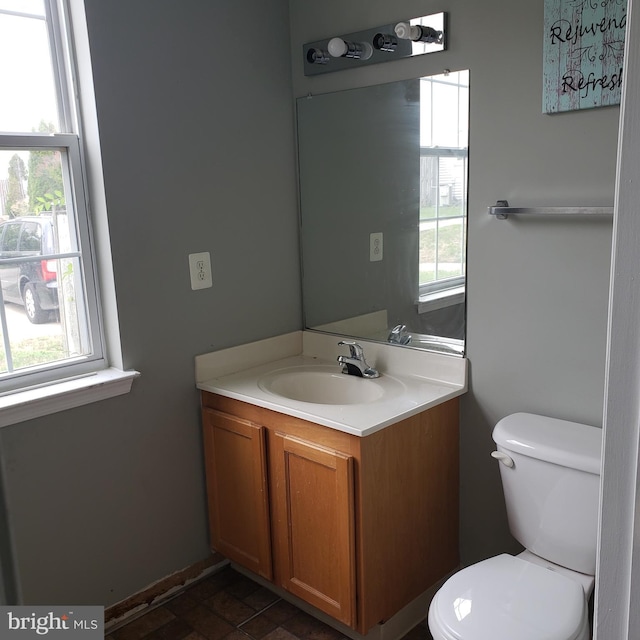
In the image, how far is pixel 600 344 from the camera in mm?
1887

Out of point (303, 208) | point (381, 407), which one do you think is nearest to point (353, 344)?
point (381, 407)

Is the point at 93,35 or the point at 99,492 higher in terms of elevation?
the point at 93,35

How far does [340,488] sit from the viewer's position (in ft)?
6.39

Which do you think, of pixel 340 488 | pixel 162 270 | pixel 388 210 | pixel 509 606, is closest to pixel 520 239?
pixel 388 210

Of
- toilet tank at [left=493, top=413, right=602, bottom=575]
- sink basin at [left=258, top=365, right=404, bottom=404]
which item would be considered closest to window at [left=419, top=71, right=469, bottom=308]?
sink basin at [left=258, top=365, right=404, bottom=404]

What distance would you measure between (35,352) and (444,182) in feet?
4.60

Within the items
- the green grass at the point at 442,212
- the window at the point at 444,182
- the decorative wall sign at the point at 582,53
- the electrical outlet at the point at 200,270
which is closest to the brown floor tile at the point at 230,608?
the electrical outlet at the point at 200,270

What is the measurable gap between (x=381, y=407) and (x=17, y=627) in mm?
1283

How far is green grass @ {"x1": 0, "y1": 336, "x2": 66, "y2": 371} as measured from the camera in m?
2.00

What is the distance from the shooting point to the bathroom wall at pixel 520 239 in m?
1.86

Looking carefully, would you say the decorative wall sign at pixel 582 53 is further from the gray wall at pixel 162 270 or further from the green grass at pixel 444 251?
the gray wall at pixel 162 270

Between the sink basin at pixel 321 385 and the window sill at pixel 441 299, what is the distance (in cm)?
28

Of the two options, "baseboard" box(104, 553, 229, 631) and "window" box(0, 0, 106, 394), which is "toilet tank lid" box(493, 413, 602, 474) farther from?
"window" box(0, 0, 106, 394)

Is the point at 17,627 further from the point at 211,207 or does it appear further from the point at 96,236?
the point at 211,207
